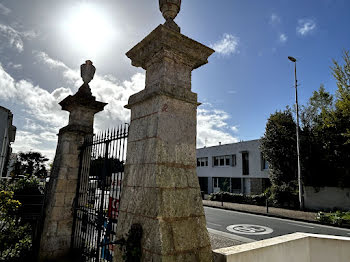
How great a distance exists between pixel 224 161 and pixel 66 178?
77.0ft

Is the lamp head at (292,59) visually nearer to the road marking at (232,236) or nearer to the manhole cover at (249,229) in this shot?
the manhole cover at (249,229)

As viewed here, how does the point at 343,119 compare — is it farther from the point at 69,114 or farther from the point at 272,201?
the point at 69,114

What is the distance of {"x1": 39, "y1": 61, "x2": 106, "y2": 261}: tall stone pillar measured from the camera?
14.2 ft

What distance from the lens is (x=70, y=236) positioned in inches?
178

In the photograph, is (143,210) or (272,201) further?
(272,201)

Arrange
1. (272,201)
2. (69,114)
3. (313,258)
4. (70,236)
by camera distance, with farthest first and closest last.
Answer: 1. (272,201)
2. (69,114)
3. (70,236)
4. (313,258)

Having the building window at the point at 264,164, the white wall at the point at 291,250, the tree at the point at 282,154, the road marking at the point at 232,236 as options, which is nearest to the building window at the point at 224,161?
the building window at the point at 264,164

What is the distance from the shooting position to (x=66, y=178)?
4605 mm

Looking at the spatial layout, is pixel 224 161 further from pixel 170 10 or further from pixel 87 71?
pixel 170 10

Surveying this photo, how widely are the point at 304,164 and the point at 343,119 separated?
429 cm

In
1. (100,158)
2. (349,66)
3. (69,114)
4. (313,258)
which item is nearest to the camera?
(313,258)

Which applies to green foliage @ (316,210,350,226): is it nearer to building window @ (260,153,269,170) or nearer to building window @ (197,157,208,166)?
building window @ (260,153,269,170)

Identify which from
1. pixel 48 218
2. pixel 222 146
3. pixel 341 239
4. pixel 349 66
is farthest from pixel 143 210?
pixel 222 146

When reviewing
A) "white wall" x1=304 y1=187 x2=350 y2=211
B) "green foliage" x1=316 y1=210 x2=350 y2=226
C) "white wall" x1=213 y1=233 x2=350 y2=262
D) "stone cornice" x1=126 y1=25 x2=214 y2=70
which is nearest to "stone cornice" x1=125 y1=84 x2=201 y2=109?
"stone cornice" x1=126 y1=25 x2=214 y2=70
